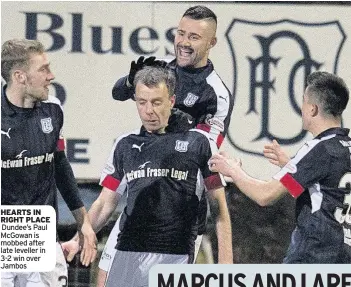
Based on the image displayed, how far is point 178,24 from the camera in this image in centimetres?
446

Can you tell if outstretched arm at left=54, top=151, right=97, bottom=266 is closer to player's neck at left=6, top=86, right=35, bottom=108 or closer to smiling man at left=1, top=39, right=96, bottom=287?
smiling man at left=1, top=39, right=96, bottom=287

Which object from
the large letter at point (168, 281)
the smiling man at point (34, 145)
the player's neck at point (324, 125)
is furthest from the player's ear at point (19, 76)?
the player's neck at point (324, 125)

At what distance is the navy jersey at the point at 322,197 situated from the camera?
4320 mm

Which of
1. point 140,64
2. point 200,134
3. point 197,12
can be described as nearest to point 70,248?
point 200,134

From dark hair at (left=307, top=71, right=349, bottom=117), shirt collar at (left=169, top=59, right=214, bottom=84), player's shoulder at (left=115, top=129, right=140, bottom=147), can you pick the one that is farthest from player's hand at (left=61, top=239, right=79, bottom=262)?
dark hair at (left=307, top=71, right=349, bottom=117)

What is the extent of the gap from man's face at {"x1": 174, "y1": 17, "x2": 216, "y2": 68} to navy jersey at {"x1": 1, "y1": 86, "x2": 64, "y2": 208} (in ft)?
2.23

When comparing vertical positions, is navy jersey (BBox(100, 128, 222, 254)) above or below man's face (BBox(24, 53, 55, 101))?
below

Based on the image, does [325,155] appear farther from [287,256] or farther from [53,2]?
[53,2]

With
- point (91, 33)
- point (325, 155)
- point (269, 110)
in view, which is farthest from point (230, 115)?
point (91, 33)

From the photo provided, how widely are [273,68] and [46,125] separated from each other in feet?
3.88

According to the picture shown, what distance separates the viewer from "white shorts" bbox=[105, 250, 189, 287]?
14.4ft

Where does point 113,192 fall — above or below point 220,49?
below

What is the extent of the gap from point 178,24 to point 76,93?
0.62 metres

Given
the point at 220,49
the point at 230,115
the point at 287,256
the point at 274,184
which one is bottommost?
the point at 287,256
